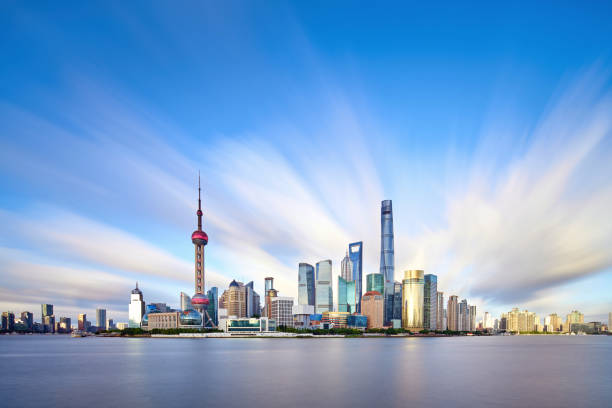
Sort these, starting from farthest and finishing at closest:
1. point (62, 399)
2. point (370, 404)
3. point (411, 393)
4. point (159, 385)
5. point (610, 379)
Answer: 1. point (610, 379)
2. point (159, 385)
3. point (411, 393)
4. point (62, 399)
5. point (370, 404)

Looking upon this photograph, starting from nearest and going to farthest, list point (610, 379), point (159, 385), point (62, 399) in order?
point (62, 399), point (159, 385), point (610, 379)

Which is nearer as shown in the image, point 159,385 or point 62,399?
point 62,399

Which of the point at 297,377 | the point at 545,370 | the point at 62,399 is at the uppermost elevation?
the point at 62,399

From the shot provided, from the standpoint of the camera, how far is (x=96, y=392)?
198ft

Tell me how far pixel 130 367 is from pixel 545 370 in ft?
323

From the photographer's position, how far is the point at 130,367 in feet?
303

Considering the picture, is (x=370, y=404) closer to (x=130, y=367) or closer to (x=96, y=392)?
(x=96, y=392)

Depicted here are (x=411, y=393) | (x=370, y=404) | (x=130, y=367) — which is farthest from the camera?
(x=130, y=367)

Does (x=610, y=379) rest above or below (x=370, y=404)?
below

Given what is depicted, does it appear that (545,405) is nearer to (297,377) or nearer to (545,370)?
(297,377)

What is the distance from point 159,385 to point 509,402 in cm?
5446

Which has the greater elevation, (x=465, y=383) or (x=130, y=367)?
(x=465, y=383)

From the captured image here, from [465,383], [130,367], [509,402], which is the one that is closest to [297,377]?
[465,383]

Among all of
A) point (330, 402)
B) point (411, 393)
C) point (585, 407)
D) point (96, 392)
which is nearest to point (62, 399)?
point (96, 392)
